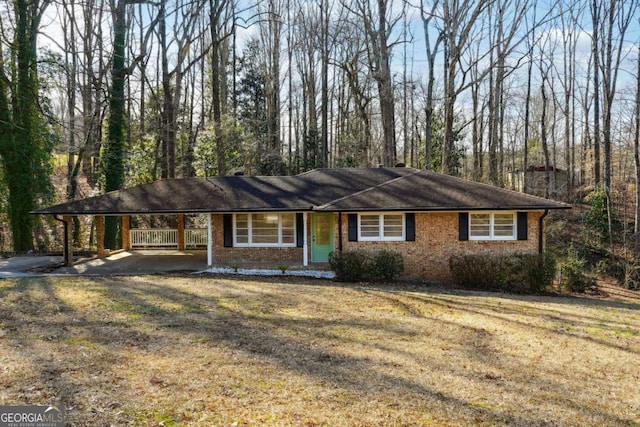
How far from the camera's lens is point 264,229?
632 inches

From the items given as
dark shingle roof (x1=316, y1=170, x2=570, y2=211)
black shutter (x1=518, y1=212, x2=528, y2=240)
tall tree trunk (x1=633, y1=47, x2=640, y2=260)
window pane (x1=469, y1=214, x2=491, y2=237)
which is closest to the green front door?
dark shingle roof (x1=316, y1=170, x2=570, y2=211)

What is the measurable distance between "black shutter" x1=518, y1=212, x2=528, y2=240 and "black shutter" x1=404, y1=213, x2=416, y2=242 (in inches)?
136

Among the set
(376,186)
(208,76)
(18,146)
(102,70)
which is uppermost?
(208,76)

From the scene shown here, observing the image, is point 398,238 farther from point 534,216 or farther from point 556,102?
point 556,102

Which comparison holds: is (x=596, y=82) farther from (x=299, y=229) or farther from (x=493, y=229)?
(x=299, y=229)

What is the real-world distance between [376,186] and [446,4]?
1257 centimetres

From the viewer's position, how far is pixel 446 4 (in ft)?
76.6

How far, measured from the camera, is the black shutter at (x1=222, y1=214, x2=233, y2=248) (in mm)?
15930

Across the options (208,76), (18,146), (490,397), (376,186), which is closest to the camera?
(490,397)

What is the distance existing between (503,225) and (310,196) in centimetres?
675

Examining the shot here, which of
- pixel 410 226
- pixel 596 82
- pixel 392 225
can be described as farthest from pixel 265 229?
pixel 596 82

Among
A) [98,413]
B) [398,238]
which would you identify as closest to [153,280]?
[398,238]

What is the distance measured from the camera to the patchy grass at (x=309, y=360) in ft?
14.8

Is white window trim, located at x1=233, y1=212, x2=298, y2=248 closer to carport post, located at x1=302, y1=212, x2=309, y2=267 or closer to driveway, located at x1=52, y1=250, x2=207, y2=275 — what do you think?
carport post, located at x1=302, y1=212, x2=309, y2=267
